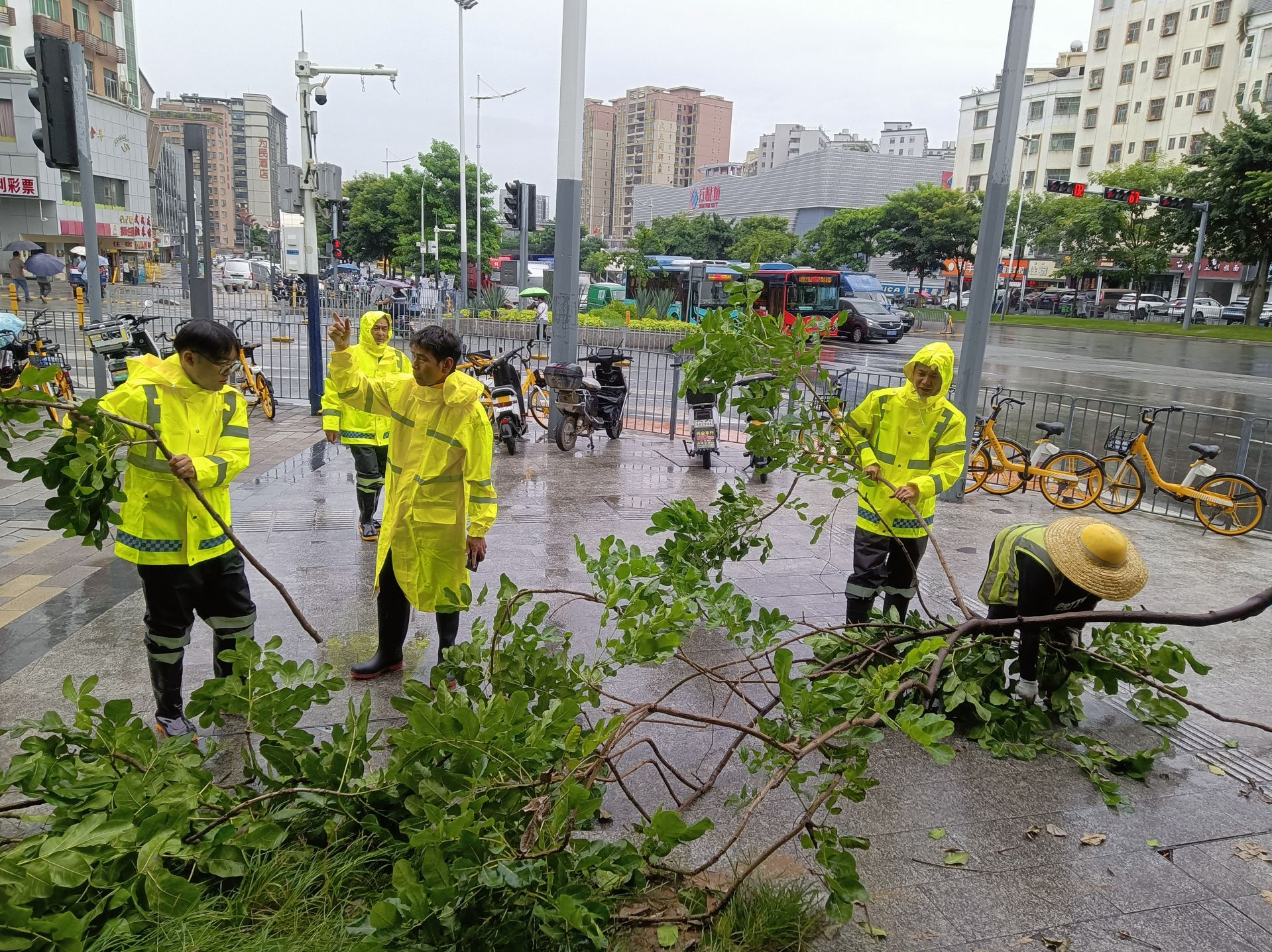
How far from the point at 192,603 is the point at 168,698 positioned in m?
0.43

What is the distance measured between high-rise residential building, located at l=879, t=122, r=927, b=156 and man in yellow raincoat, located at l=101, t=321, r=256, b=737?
448 ft

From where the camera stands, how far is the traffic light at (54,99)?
6.41m

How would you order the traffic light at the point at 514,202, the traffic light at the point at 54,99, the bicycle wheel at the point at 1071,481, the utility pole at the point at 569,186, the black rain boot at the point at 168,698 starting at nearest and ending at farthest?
1. the black rain boot at the point at 168,698
2. the traffic light at the point at 54,99
3. the bicycle wheel at the point at 1071,481
4. the utility pole at the point at 569,186
5. the traffic light at the point at 514,202

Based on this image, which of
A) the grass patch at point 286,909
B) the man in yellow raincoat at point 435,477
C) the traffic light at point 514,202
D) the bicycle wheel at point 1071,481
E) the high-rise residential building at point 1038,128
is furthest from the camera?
the high-rise residential building at point 1038,128

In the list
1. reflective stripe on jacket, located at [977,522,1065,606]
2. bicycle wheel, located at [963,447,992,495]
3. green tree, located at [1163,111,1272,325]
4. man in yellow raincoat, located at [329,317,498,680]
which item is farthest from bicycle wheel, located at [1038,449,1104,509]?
green tree, located at [1163,111,1272,325]

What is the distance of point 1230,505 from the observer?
27.2ft

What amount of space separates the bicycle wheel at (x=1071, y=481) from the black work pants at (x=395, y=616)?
7.10m

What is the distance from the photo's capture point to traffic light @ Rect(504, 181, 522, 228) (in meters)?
20.3

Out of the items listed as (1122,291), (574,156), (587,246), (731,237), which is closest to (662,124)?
(587,246)

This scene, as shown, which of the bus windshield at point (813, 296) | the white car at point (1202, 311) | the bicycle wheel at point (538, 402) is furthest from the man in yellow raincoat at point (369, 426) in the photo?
the white car at point (1202, 311)

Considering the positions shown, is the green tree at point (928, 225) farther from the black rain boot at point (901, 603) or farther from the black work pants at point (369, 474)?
the black rain boot at point (901, 603)

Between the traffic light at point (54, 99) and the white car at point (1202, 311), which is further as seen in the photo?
the white car at point (1202, 311)

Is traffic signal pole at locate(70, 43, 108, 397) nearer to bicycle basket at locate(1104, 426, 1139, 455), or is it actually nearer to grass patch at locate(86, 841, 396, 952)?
grass patch at locate(86, 841, 396, 952)

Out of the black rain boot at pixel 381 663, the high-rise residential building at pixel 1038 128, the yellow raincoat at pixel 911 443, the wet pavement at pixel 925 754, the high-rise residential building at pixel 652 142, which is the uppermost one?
the high-rise residential building at pixel 652 142
